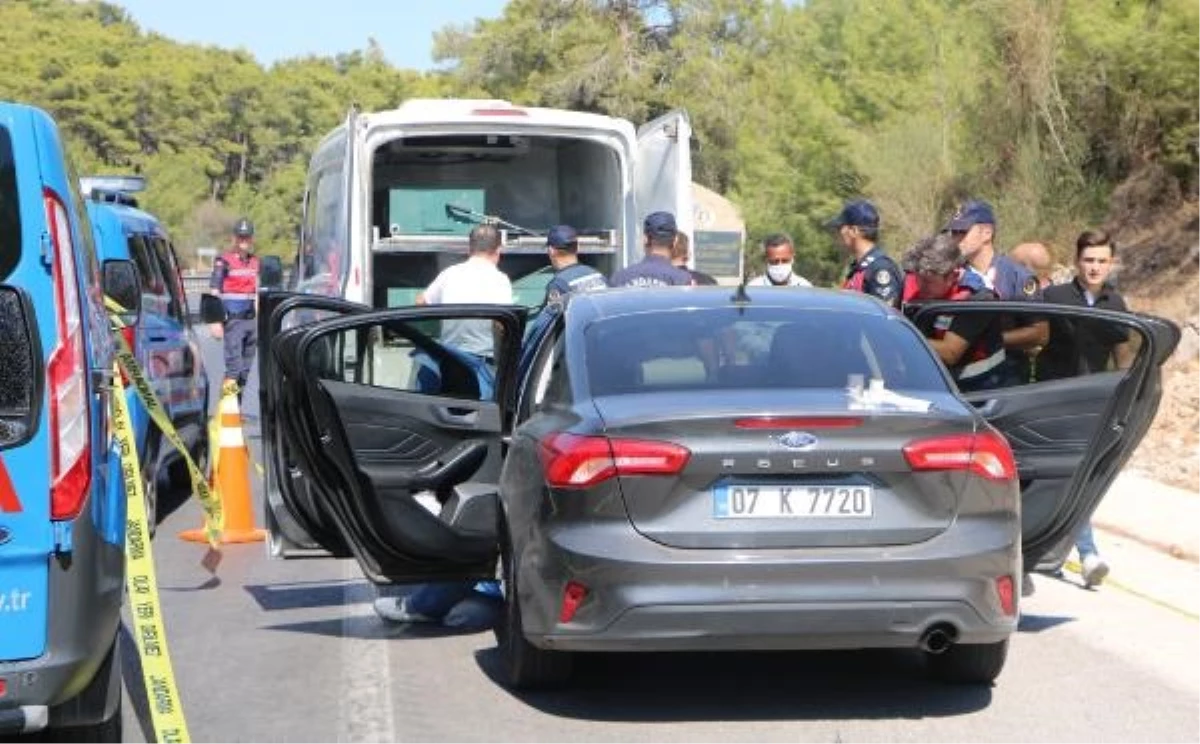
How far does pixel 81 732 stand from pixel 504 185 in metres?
10.1

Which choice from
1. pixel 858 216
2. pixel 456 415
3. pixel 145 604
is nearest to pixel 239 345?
pixel 858 216

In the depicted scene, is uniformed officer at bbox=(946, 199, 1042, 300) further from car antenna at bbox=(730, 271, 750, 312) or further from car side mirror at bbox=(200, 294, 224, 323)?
car side mirror at bbox=(200, 294, 224, 323)

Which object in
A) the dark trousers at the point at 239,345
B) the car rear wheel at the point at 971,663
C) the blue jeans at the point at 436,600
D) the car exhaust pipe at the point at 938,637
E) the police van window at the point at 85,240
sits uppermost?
the police van window at the point at 85,240

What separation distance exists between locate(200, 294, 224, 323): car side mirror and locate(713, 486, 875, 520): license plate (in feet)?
21.8

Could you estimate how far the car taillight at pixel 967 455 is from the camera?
251 inches

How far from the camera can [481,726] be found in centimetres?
660

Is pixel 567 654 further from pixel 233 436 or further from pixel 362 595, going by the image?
pixel 233 436

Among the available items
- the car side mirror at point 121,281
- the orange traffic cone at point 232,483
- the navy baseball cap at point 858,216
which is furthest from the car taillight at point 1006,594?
the orange traffic cone at point 232,483

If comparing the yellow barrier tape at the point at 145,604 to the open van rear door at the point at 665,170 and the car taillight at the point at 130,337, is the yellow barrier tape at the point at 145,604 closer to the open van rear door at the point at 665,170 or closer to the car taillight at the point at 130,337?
the car taillight at the point at 130,337

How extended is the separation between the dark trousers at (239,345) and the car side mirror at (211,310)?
4985mm

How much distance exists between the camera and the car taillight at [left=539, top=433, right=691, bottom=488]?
6.25 meters

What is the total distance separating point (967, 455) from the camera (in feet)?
21.2

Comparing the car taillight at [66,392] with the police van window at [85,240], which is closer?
the car taillight at [66,392]

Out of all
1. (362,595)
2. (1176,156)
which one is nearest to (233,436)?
(362,595)
